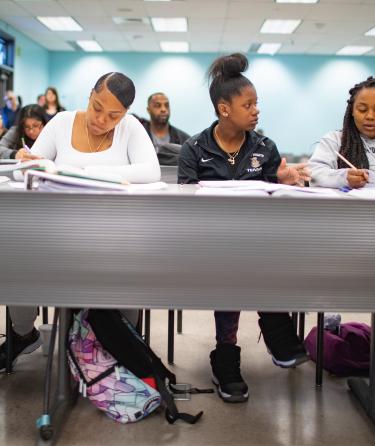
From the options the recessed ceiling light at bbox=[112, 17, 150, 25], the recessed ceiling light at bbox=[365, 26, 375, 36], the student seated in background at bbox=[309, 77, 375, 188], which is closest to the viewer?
the student seated in background at bbox=[309, 77, 375, 188]

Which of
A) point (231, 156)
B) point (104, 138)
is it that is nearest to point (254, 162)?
point (231, 156)

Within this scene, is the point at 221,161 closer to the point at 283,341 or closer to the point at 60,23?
the point at 283,341

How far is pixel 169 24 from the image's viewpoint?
8.34 metres

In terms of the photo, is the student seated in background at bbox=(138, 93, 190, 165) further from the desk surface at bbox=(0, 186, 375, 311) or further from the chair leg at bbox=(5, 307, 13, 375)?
the desk surface at bbox=(0, 186, 375, 311)

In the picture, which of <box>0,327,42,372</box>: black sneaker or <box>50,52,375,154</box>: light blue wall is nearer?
Result: <box>0,327,42,372</box>: black sneaker

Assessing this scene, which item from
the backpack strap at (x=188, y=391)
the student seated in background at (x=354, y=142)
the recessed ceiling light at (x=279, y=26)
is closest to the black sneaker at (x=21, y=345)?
the backpack strap at (x=188, y=391)

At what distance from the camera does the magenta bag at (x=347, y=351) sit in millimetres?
1888

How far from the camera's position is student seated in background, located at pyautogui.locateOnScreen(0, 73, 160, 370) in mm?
1571

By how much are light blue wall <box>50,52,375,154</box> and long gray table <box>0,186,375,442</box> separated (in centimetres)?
1033

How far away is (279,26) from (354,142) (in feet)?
23.9

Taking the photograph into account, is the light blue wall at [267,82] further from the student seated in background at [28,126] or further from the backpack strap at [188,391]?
the backpack strap at [188,391]

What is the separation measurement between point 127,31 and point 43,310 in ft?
25.0

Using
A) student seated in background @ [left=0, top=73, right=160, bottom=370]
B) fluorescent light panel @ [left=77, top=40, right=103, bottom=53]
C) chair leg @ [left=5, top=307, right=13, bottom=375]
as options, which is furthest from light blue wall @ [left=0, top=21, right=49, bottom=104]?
chair leg @ [left=5, top=307, right=13, bottom=375]

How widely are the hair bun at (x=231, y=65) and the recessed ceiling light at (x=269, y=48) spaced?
8.56m
